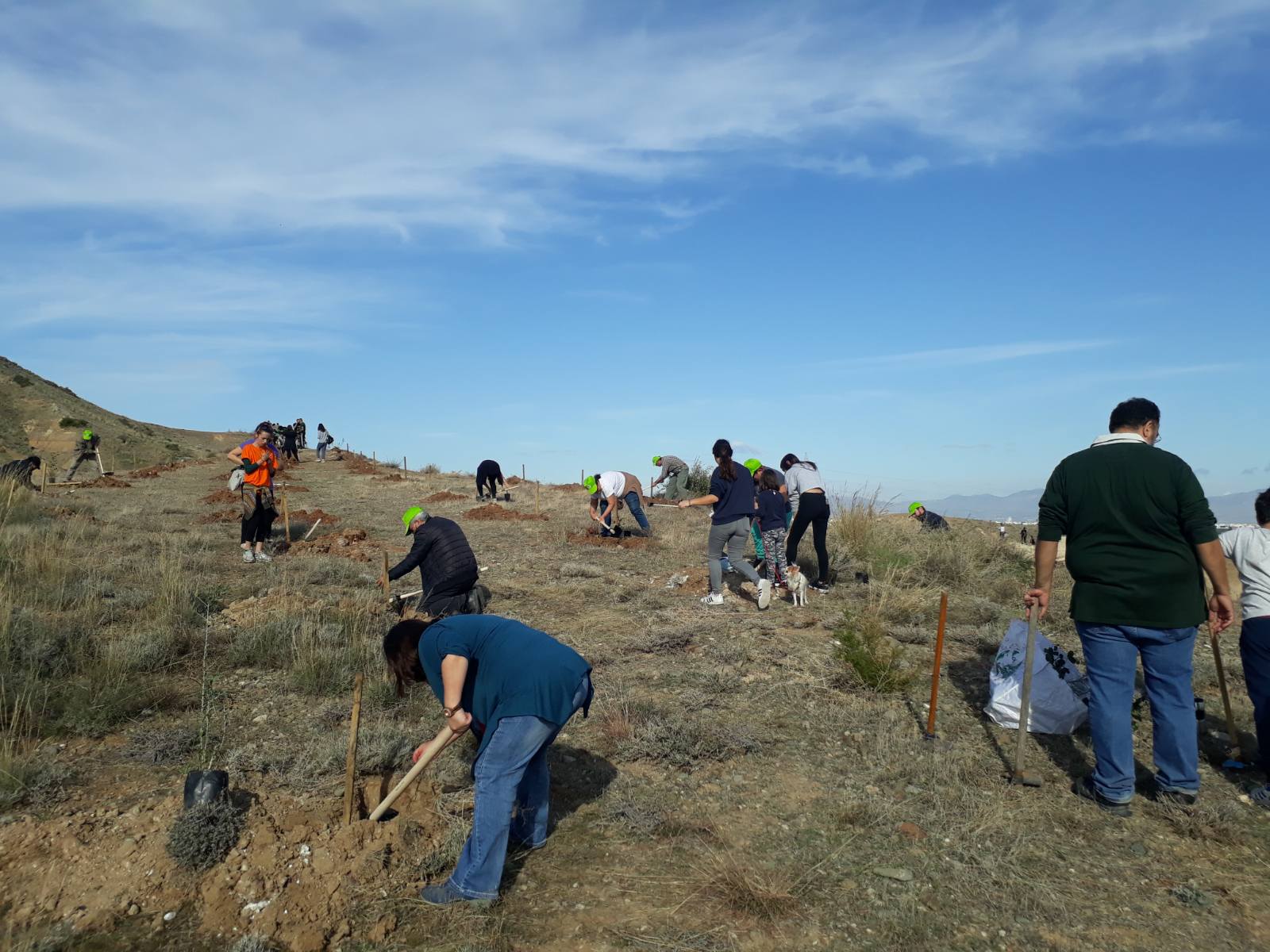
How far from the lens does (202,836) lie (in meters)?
3.61

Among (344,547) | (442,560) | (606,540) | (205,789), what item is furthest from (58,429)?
(205,789)

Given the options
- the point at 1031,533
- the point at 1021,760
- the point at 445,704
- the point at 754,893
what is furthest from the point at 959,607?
the point at 1031,533

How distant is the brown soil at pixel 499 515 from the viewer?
17062 millimetres

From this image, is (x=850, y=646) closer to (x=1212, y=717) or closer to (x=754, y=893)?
(x=1212, y=717)

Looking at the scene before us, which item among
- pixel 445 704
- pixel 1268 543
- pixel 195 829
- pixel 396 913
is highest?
pixel 1268 543

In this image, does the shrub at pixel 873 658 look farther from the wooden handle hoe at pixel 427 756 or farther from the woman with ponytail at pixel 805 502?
the wooden handle hoe at pixel 427 756

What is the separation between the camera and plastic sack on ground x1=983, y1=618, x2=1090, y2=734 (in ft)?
17.6

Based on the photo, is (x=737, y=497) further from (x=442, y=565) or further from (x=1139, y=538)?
(x=1139, y=538)

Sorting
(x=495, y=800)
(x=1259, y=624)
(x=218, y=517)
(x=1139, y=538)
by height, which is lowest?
(x=495, y=800)

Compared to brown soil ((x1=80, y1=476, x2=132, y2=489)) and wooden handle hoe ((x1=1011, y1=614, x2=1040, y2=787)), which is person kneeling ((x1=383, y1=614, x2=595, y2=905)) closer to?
wooden handle hoe ((x1=1011, y1=614, x2=1040, y2=787))

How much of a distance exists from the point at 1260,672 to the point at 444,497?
19.1 m

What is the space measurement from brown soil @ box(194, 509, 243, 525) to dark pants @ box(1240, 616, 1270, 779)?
572 inches

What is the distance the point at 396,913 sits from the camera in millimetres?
3459

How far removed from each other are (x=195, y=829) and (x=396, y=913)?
96cm
